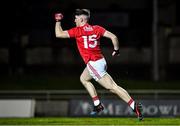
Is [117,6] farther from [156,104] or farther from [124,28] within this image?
[156,104]

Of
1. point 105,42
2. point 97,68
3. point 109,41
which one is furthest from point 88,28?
point 105,42

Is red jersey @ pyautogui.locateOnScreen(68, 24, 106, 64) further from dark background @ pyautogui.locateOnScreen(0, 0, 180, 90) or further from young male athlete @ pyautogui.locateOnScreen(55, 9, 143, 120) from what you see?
dark background @ pyautogui.locateOnScreen(0, 0, 180, 90)

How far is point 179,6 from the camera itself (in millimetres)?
46688

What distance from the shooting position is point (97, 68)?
13164 millimetres

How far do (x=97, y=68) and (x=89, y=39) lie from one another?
553mm

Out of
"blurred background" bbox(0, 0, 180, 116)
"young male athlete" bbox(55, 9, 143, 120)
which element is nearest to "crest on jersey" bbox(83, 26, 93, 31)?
"young male athlete" bbox(55, 9, 143, 120)

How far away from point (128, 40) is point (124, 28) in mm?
893

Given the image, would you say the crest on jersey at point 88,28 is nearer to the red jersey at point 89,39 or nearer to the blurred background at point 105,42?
the red jersey at point 89,39

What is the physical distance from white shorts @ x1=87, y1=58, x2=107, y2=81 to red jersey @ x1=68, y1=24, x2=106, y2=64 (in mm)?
77

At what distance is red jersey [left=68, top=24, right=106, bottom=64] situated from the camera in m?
13.2

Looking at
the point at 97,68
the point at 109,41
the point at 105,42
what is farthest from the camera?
the point at 105,42

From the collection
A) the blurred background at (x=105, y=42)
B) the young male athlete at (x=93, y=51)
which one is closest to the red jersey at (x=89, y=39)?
the young male athlete at (x=93, y=51)

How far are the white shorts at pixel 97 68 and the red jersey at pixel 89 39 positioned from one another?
0.08m

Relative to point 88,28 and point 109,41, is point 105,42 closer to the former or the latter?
point 109,41
